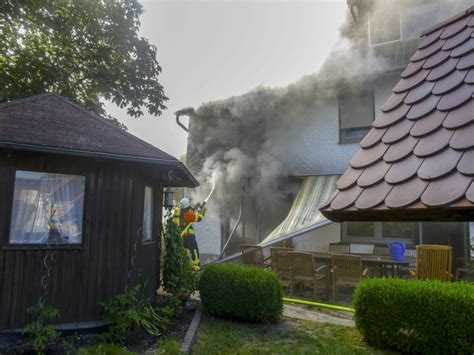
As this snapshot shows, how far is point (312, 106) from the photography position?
13.2 meters

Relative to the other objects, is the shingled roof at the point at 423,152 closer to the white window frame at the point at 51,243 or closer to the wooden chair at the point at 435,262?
the white window frame at the point at 51,243

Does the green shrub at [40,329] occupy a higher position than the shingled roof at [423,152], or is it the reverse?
the shingled roof at [423,152]

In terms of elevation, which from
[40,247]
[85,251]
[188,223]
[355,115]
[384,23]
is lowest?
[85,251]

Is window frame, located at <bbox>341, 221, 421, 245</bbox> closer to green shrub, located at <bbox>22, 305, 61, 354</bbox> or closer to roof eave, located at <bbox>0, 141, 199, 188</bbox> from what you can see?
roof eave, located at <bbox>0, 141, 199, 188</bbox>

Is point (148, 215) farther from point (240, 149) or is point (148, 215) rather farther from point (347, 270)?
point (240, 149)

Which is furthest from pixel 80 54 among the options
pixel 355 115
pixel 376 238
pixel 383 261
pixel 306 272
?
pixel 376 238

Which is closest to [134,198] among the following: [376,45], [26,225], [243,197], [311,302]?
[26,225]

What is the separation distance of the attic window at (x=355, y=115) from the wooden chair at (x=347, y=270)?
5.30m

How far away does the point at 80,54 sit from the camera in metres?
12.5

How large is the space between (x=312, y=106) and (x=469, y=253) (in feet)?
23.3

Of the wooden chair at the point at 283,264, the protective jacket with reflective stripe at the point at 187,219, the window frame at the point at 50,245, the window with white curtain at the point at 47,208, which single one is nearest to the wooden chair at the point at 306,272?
the wooden chair at the point at 283,264

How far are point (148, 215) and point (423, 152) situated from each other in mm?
7382

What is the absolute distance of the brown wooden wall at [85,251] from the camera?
230 inches

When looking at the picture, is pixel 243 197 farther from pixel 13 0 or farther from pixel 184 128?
pixel 13 0
